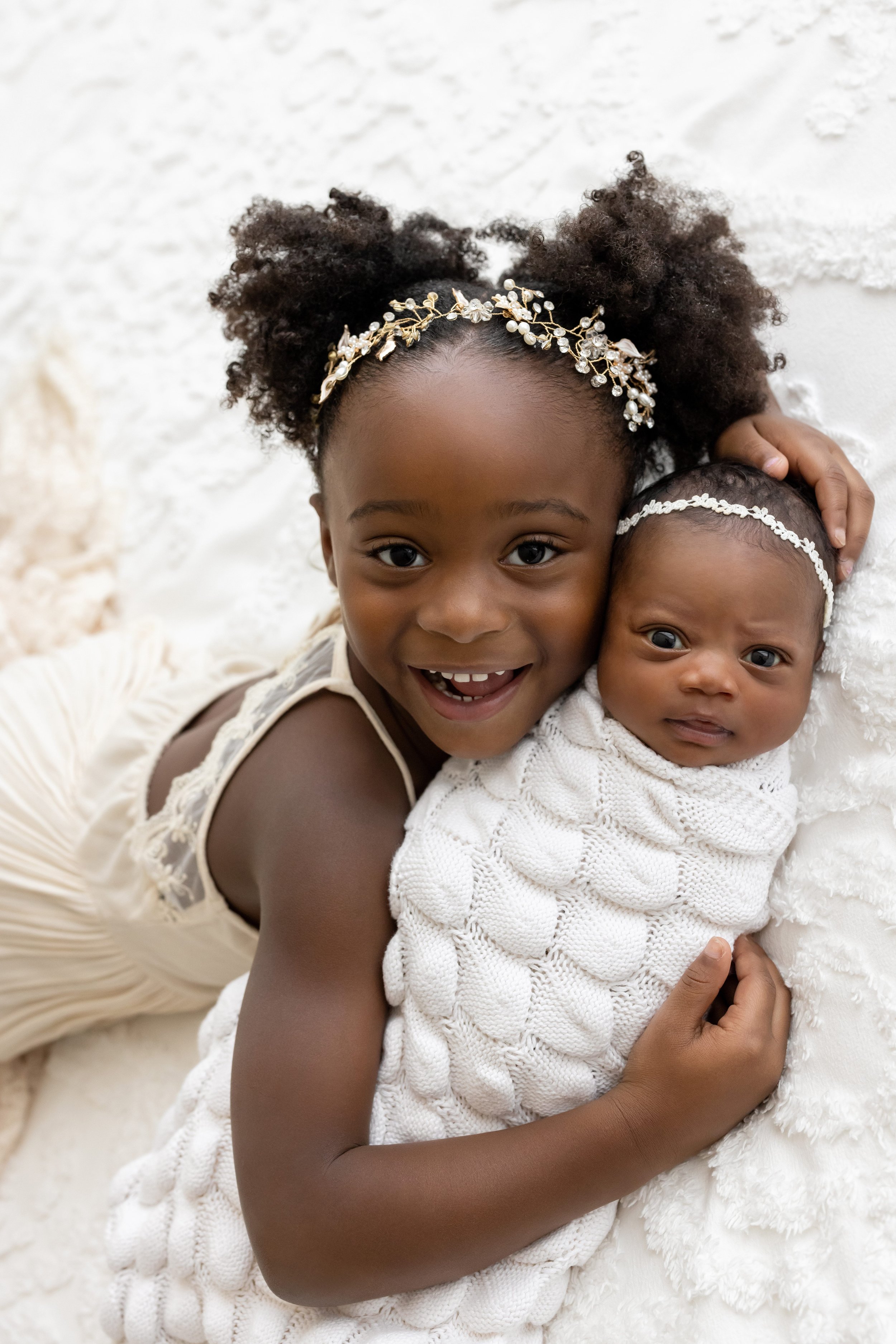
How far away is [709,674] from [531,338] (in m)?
0.34

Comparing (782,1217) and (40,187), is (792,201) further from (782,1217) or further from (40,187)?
(40,187)

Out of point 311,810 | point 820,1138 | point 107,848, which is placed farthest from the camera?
point 107,848

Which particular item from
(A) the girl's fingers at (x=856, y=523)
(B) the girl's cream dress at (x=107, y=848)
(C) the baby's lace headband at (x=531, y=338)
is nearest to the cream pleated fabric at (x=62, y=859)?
(B) the girl's cream dress at (x=107, y=848)

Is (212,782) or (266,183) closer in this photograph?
(212,782)

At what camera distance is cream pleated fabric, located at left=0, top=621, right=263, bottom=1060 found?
1.42 metres

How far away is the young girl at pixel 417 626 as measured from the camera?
950 mm

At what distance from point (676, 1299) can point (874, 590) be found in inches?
25.1

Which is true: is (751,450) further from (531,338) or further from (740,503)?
(531,338)

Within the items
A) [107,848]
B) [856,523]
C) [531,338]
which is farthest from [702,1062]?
[107,848]

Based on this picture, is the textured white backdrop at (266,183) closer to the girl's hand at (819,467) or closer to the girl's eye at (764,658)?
the girl's hand at (819,467)

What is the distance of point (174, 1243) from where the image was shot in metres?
1.08

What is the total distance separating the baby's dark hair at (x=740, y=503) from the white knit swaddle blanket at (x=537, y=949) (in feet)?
0.55

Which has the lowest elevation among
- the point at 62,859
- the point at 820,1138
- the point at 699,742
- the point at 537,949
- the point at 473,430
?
the point at 62,859

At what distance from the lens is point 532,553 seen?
3.29 ft
